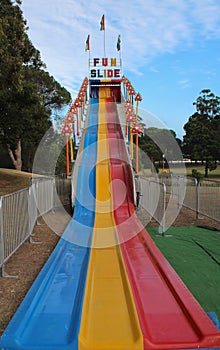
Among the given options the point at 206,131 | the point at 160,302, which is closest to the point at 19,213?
the point at 160,302

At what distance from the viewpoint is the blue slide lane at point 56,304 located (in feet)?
11.6

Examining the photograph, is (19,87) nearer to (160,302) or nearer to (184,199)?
(184,199)

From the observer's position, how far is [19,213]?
715 cm

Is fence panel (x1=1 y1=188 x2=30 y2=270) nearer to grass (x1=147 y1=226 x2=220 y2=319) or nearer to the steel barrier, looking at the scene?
grass (x1=147 y1=226 x2=220 y2=319)

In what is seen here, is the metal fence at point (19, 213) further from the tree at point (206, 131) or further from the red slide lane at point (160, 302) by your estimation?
the tree at point (206, 131)

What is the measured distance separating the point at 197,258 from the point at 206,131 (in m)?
32.0

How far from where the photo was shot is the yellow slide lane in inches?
139

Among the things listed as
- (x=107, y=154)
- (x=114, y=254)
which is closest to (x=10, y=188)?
(x=107, y=154)

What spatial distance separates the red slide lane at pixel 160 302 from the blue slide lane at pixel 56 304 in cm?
78

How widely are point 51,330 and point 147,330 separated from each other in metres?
1.06

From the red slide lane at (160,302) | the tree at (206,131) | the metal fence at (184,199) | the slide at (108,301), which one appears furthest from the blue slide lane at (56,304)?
the tree at (206,131)

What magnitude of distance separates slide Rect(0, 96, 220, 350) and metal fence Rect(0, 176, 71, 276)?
82 cm

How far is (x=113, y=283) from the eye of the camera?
507 cm

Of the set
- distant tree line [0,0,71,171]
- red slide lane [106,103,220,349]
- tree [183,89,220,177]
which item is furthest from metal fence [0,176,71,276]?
tree [183,89,220,177]
